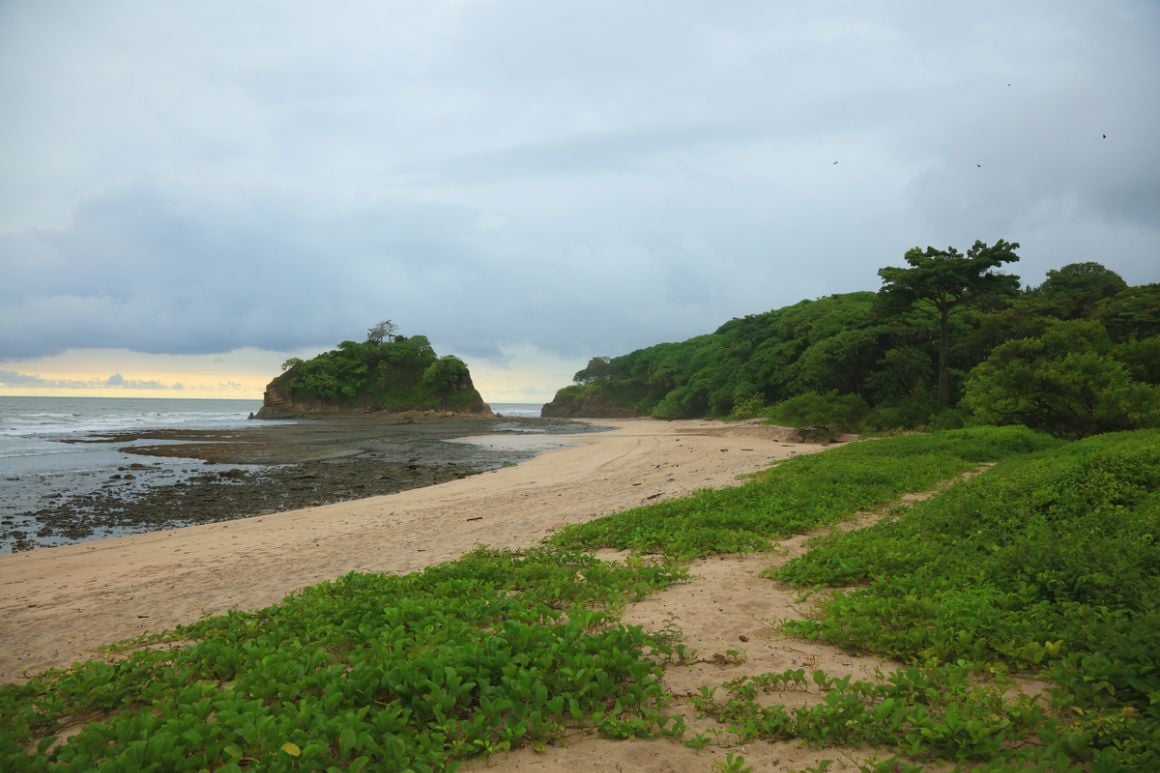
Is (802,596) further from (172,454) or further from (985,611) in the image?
(172,454)

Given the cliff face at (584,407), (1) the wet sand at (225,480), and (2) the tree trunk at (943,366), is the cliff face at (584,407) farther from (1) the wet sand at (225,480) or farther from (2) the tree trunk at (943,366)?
(2) the tree trunk at (943,366)

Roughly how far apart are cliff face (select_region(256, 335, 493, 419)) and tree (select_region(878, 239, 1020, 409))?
71.6 metres

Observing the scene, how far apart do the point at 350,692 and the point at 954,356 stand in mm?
41544

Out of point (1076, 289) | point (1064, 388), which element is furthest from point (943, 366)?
point (1076, 289)

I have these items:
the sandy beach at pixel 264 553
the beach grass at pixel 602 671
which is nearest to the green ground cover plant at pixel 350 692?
the beach grass at pixel 602 671

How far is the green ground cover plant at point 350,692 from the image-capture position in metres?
3.55

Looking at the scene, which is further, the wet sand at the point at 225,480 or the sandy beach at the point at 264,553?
the wet sand at the point at 225,480

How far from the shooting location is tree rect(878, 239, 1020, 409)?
29.8m

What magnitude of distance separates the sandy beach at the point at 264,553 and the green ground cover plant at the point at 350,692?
166 cm

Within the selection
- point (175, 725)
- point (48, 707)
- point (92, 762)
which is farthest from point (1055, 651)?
point (48, 707)

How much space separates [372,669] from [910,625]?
4555 mm

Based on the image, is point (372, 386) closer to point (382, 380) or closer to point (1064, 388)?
point (382, 380)

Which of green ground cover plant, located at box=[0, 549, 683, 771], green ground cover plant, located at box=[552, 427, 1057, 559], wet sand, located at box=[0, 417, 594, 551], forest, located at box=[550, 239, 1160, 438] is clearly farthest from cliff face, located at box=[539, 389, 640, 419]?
green ground cover plant, located at box=[0, 549, 683, 771]

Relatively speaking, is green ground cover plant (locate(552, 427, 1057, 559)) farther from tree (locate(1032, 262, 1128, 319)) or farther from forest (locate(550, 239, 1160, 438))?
tree (locate(1032, 262, 1128, 319))
